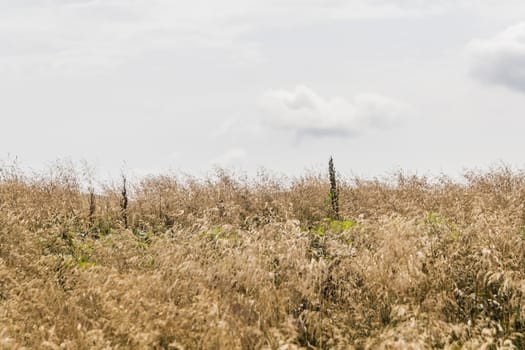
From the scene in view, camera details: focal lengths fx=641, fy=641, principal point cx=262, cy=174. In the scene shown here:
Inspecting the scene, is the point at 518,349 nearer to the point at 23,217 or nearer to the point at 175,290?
the point at 175,290

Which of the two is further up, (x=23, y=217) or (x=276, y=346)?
(x=23, y=217)

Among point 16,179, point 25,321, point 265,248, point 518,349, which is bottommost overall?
point 518,349

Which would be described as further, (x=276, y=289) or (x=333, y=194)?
(x=333, y=194)

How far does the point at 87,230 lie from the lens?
10422 mm

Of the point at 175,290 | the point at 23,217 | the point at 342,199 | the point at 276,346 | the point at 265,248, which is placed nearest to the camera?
the point at 276,346

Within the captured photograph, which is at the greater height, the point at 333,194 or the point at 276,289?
the point at 333,194

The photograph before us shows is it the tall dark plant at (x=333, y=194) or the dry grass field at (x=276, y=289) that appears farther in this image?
the tall dark plant at (x=333, y=194)

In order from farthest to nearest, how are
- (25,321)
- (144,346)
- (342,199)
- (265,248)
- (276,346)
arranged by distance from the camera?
(342,199) < (265,248) < (25,321) < (276,346) < (144,346)

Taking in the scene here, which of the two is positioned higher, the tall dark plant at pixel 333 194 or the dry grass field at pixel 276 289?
the tall dark plant at pixel 333 194

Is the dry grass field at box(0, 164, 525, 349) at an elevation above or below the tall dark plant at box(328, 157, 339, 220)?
below

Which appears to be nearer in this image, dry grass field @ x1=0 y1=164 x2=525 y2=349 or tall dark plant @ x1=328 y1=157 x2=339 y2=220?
dry grass field @ x1=0 y1=164 x2=525 y2=349

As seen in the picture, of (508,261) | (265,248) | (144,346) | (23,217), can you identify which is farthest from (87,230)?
(508,261)

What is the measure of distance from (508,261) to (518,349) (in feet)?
3.68

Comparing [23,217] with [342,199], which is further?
[342,199]
